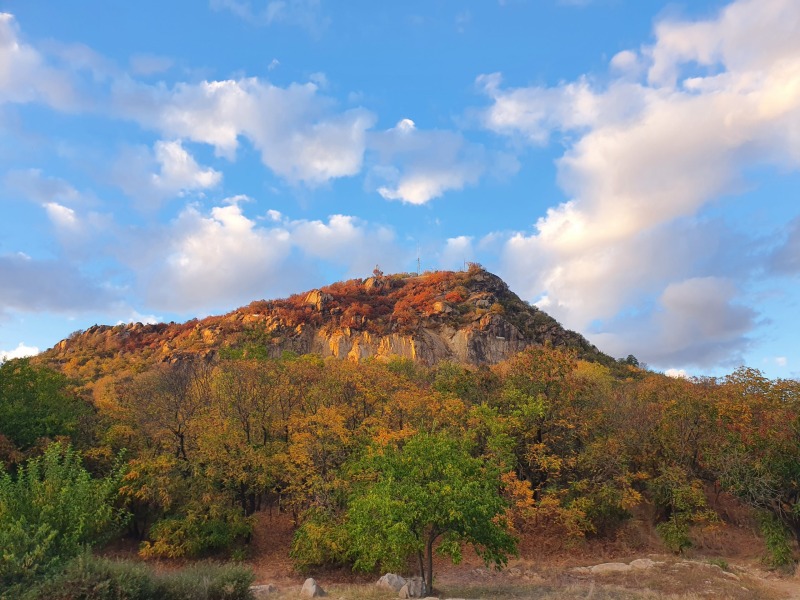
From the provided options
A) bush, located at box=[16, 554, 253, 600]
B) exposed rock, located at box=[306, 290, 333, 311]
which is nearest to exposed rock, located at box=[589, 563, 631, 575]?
bush, located at box=[16, 554, 253, 600]

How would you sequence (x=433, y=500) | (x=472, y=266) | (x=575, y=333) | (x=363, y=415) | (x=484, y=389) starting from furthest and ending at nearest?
(x=472, y=266), (x=575, y=333), (x=484, y=389), (x=363, y=415), (x=433, y=500)

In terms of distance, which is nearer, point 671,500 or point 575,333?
point 671,500

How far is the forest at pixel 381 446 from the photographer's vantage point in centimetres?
2808

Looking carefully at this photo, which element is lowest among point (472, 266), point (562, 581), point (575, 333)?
point (562, 581)

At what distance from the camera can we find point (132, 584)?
13969mm

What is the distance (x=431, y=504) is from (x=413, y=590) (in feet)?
13.1

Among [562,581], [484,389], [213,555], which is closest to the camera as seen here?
[562,581]

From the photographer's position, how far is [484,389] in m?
36.7

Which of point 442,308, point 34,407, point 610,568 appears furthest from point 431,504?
point 442,308

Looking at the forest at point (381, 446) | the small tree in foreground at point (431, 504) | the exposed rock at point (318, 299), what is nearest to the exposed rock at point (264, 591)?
the forest at point (381, 446)

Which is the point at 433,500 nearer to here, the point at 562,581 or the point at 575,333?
the point at 562,581

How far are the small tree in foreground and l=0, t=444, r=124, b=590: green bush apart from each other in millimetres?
8607

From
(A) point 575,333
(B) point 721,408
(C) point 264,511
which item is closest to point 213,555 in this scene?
(C) point 264,511

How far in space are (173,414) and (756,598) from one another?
99.4 feet
